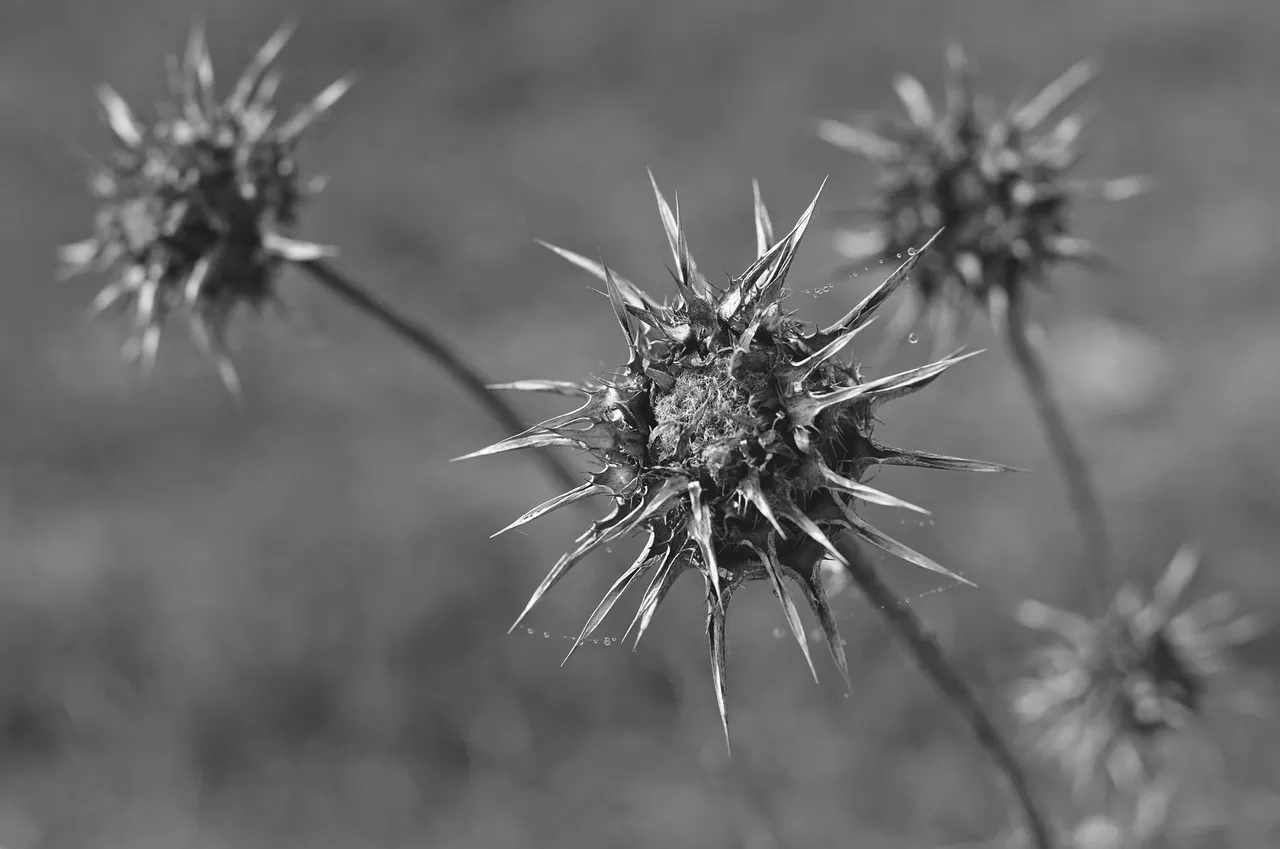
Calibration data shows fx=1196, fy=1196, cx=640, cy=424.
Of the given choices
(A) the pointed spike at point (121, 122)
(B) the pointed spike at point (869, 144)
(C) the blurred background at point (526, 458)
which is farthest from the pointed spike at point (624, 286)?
(A) the pointed spike at point (121, 122)

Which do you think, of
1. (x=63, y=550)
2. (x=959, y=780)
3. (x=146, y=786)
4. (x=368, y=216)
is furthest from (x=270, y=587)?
(x=368, y=216)

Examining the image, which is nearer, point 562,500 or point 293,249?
point 562,500

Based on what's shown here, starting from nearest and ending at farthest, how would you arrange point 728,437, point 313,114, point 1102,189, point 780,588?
point 780,588 < point 728,437 < point 313,114 < point 1102,189

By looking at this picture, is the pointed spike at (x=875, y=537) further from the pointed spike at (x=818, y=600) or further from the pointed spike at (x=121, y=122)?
the pointed spike at (x=121, y=122)

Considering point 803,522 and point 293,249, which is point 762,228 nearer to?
point 803,522

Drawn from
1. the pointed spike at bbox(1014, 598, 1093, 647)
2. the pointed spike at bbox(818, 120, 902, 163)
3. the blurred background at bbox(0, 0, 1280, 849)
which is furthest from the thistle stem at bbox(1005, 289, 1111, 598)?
the blurred background at bbox(0, 0, 1280, 849)

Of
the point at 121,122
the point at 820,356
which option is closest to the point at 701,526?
the point at 820,356

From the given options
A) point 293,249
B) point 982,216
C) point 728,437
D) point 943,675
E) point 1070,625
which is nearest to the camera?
point 728,437
